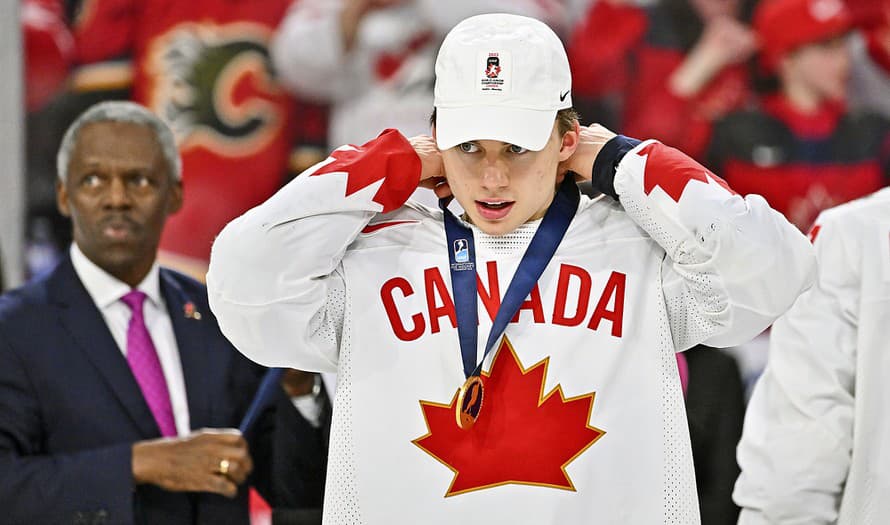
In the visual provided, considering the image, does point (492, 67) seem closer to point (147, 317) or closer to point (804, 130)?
point (147, 317)

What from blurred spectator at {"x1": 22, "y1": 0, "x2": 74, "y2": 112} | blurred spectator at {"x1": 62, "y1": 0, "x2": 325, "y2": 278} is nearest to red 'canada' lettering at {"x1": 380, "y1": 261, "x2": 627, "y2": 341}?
blurred spectator at {"x1": 62, "y1": 0, "x2": 325, "y2": 278}

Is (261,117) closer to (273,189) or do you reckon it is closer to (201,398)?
(273,189)

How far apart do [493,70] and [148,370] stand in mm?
1245

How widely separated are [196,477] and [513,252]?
3.22 feet

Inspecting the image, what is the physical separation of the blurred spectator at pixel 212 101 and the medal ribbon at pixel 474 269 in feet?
7.89

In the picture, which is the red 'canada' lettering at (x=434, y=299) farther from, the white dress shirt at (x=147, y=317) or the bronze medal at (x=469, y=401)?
the white dress shirt at (x=147, y=317)

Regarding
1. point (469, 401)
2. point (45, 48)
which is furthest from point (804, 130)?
point (45, 48)

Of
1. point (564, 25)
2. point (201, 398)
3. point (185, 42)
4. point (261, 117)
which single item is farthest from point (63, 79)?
point (201, 398)

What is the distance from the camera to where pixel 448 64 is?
2.26 meters

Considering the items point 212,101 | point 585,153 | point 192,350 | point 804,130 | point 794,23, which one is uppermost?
point 794,23

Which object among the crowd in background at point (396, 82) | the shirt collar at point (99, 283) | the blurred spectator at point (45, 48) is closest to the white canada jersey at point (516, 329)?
the shirt collar at point (99, 283)

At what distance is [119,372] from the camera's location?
9.52 ft

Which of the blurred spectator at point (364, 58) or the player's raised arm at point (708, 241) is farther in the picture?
the blurred spectator at point (364, 58)

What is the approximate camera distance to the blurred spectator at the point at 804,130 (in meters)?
4.39
